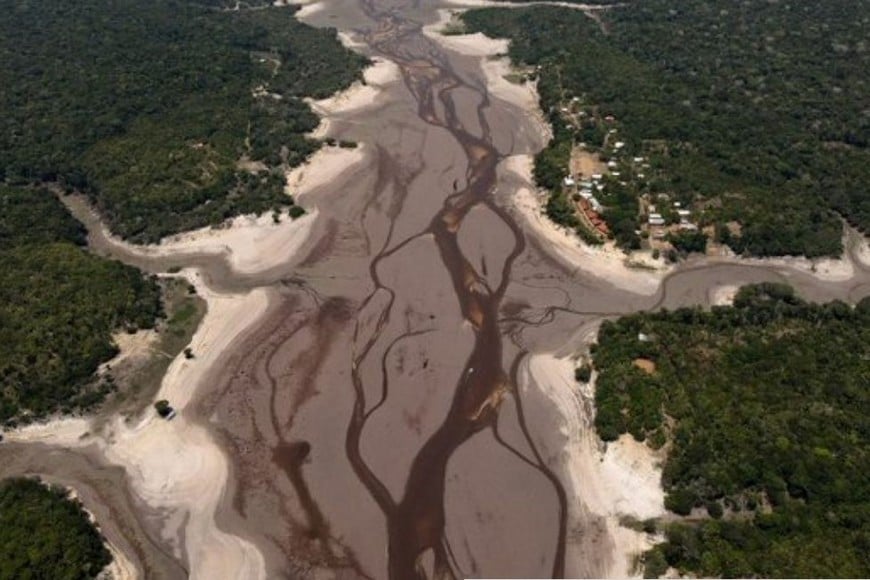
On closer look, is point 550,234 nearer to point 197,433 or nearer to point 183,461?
point 197,433

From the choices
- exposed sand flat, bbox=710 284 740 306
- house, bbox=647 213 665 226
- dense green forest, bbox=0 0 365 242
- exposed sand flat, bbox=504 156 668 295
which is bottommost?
exposed sand flat, bbox=710 284 740 306

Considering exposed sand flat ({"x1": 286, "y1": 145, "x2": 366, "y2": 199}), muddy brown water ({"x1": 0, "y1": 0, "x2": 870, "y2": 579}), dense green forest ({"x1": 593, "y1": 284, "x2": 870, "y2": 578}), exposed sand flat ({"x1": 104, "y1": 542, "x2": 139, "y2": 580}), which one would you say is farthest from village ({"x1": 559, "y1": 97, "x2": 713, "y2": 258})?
exposed sand flat ({"x1": 104, "y1": 542, "x2": 139, "y2": 580})

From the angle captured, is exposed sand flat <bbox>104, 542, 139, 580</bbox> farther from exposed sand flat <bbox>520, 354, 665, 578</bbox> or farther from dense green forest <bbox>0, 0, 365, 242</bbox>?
dense green forest <bbox>0, 0, 365, 242</bbox>

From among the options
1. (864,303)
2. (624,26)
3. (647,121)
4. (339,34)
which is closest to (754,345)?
(864,303)

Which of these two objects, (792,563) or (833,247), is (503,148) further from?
(792,563)

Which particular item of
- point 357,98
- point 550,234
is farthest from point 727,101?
point 357,98
